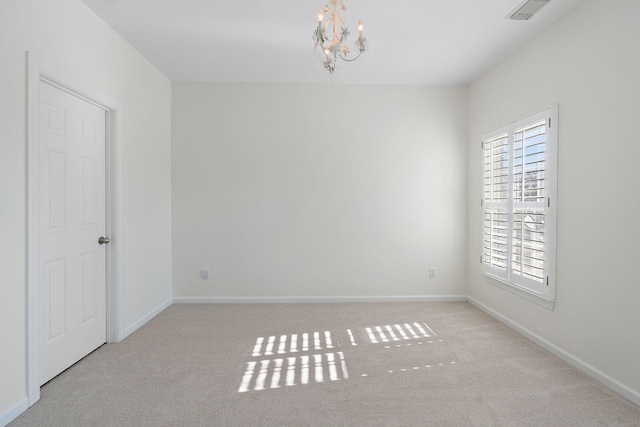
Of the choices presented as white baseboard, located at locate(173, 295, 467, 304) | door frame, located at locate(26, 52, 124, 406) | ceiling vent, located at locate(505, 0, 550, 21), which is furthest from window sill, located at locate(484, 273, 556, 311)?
door frame, located at locate(26, 52, 124, 406)

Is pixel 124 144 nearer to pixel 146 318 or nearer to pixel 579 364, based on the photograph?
pixel 146 318

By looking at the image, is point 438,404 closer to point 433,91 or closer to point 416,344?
point 416,344

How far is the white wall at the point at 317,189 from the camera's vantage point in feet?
15.5

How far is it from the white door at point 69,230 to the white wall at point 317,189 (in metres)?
1.52

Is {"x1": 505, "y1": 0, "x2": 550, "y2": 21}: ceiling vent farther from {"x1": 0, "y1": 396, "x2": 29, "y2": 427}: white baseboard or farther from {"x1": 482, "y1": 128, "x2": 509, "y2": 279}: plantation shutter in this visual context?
{"x1": 0, "y1": 396, "x2": 29, "y2": 427}: white baseboard

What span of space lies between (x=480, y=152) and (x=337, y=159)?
1.75 meters

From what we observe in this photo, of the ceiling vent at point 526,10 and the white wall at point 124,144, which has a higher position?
the ceiling vent at point 526,10

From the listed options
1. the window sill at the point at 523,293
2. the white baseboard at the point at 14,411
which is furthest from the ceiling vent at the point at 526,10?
the white baseboard at the point at 14,411

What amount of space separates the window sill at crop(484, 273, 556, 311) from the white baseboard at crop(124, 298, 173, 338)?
3.83 meters

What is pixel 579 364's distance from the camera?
2832 mm

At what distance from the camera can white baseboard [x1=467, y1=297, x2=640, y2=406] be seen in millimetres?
2403

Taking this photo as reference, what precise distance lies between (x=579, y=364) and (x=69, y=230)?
4.07 m

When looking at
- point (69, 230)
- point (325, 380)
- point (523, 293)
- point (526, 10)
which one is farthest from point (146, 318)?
point (526, 10)

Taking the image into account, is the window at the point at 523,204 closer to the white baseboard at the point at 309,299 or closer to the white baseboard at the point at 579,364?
the white baseboard at the point at 579,364
